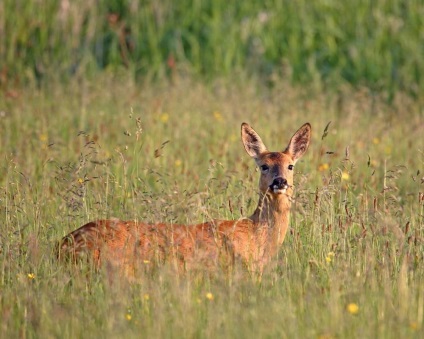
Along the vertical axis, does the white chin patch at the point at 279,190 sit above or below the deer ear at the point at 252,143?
below

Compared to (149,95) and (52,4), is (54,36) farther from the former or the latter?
(149,95)

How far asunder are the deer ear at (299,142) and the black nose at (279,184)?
2.07 feet

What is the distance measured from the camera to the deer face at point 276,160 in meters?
7.50

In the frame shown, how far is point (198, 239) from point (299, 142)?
5.25ft

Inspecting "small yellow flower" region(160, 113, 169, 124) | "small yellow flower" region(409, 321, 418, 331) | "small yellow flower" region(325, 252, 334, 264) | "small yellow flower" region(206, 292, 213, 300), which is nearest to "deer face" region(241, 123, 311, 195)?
"small yellow flower" region(325, 252, 334, 264)

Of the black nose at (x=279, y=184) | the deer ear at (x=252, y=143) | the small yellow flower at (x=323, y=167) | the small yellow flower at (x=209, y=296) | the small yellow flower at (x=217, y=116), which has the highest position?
the small yellow flower at (x=217, y=116)

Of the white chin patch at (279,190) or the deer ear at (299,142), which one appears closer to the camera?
the white chin patch at (279,190)

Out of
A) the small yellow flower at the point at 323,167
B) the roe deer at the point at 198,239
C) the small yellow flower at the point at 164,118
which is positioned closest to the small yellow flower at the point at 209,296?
the roe deer at the point at 198,239

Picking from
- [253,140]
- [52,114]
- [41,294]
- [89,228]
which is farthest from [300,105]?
[41,294]

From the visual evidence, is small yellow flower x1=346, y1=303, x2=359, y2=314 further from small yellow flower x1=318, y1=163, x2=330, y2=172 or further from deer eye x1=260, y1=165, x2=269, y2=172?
small yellow flower x1=318, y1=163, x2=330, y2=172

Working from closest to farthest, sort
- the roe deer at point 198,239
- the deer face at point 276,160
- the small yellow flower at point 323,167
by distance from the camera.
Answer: the roe deer at point 198,239
the deer face at point 276,160
the small yellow flower at point 323,167

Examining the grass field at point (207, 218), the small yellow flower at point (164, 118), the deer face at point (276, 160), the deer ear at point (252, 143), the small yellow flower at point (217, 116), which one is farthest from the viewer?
the small yellow flower at point (217, 116)

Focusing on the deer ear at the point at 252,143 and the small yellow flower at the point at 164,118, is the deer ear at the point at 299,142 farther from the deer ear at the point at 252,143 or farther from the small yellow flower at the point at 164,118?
the small yellow flower at the point at 164,118

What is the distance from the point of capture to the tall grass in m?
13.5
